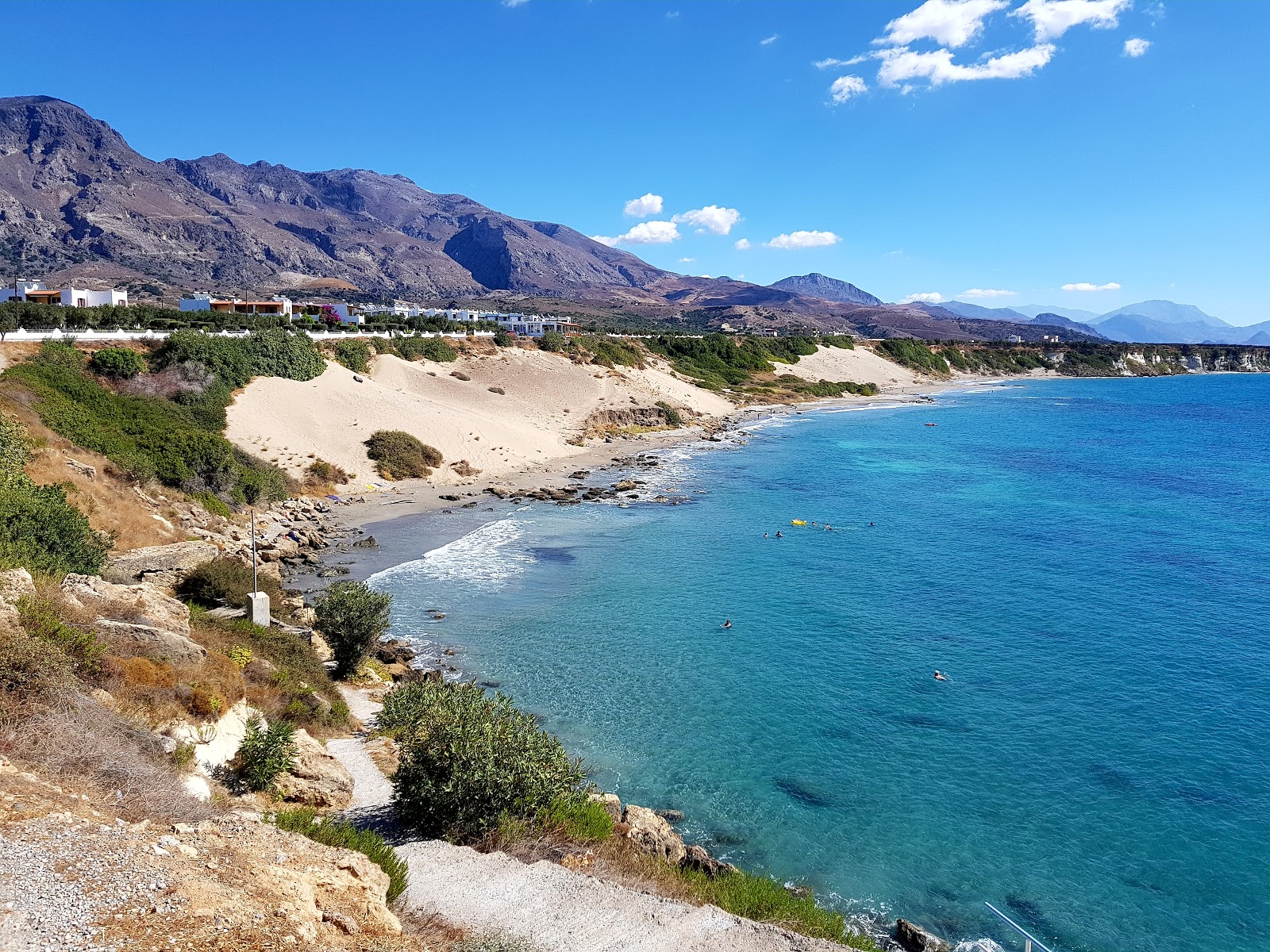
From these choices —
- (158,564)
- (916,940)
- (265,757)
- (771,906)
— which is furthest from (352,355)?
(916,940)

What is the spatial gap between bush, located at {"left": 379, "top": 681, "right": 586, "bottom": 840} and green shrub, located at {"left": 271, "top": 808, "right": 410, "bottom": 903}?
1162 mm

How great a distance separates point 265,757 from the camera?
1274 cm

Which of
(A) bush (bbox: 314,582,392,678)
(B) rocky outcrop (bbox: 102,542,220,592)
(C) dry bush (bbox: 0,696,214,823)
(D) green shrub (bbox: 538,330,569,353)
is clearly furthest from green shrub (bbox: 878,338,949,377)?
(C) dry bush (bbox: 0,696,214,823)

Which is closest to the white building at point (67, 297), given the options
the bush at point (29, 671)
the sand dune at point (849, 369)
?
the bush at point (29, 671)

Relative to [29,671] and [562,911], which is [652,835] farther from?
[29,671]

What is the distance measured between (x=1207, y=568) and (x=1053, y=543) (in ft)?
19.8

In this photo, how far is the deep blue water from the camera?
14.8 m

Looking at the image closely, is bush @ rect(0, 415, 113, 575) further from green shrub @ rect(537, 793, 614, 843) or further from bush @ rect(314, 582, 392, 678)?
green shrub @ rect(537, 793, 614, 843)

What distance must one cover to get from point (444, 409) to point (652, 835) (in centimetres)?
4885

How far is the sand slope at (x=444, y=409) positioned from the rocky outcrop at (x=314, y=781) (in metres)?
32.6

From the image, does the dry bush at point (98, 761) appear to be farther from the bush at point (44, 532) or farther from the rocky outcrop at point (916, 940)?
the rocky outcrop at point (916, 940)

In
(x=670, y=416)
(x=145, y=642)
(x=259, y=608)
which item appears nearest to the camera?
(x=145, y=642)

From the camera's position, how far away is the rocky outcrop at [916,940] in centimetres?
1262

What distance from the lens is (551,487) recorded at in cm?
4812
